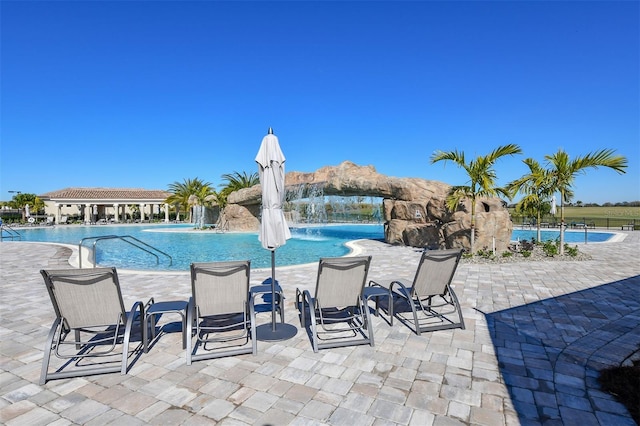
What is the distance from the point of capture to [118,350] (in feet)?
14.4

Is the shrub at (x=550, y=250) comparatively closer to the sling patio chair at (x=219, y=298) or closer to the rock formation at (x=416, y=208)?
the rock formation at (x=416, y=208)

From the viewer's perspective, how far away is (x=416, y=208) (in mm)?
15875

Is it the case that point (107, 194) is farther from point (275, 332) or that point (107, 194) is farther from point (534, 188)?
point (275, 332)

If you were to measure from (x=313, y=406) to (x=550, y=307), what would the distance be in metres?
5.05

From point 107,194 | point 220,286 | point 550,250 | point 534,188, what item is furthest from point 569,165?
point 107,194

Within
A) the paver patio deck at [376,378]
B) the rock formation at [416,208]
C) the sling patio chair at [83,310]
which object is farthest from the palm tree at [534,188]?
the sling patio chair at [83,310]

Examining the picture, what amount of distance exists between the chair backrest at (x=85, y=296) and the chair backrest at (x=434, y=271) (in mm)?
3878

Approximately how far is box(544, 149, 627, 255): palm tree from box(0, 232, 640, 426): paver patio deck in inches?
258

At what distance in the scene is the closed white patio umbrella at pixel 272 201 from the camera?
188 inches

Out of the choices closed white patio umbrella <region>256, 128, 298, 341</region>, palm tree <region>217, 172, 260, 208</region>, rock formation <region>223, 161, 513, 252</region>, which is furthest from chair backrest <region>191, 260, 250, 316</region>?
palm tree <region>217, 172, 260, 208</region>

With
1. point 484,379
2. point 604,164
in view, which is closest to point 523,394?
point 484,379

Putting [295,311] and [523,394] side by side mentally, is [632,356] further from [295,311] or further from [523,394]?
[295,311]

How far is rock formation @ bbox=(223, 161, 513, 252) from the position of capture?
12531mm

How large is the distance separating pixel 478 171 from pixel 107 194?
62.8 meters
